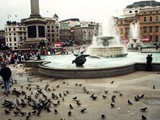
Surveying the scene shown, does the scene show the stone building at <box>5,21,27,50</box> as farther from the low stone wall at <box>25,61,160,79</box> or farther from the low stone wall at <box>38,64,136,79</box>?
the low stone wall at <box>38,64,136,79</box>

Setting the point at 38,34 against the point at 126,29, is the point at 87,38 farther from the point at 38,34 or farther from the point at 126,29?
the point at 38,34

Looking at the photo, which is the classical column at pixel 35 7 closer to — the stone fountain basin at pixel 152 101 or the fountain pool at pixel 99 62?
the fountain pool at pixel 99 62

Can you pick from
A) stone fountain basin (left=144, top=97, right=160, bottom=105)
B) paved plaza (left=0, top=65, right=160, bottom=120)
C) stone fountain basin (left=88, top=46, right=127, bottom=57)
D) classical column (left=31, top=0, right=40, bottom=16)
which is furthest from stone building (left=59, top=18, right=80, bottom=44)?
stone fountain basin (left=144, top=97, right=160, bottom=105)

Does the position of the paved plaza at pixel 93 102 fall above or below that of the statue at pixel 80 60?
below

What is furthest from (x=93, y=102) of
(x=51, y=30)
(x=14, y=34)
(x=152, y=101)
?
(x=14, y=34)

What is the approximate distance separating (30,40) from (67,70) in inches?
1481

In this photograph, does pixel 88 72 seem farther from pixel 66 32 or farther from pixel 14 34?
pixel 66 32

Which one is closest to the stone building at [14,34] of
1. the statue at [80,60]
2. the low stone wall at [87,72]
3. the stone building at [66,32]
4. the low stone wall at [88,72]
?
the stone building at [66,32]

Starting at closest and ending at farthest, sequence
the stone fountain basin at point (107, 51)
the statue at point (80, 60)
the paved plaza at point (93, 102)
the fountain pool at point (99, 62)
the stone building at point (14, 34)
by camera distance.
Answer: the paved plaza at point (93, 102)
the statue at point (80, 60)
the fountain pool at point (99, 62)
the stone fountain basin at point (107, 51)
the stone building at point (14, 34)

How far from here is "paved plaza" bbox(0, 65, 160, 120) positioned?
8.42 m

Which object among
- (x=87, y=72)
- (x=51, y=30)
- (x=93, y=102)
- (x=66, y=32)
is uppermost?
(x=66, y=32)

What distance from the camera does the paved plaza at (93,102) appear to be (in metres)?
8.42

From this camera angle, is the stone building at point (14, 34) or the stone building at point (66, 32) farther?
the stone building at point (66, 32)

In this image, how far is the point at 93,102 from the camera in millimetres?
10016
